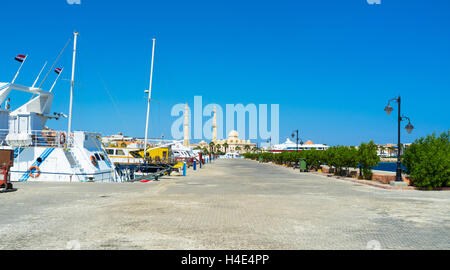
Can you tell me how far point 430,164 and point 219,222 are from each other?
1453 cm

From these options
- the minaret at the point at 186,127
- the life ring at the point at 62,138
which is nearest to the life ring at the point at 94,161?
the life ring at the point at 62,138

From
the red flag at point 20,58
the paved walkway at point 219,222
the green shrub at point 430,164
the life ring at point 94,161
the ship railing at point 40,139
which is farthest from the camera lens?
the red flag at point 20,58

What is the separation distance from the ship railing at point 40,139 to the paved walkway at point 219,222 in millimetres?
9442

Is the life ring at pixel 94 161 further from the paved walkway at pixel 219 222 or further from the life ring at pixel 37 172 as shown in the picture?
the paved walkway at pixel 219 222

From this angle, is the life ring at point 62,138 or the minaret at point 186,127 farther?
the minaret at point 186,127

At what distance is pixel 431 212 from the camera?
11.3m

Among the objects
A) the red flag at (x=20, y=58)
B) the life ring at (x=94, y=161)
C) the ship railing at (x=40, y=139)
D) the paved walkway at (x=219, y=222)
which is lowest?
the paved walkway at (x=219, y=222)

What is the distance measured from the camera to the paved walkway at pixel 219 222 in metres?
7.14

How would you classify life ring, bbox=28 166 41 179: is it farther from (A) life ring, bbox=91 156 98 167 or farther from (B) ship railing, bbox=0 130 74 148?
(A) life ring, bbox=91 156 98 167

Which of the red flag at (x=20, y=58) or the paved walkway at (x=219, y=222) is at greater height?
the red flag at (x=20, y=58)

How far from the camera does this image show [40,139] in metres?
24.4

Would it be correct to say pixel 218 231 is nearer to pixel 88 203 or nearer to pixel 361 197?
pixel 88 203

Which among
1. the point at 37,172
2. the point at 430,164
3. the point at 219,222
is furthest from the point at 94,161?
the point at 430,164
